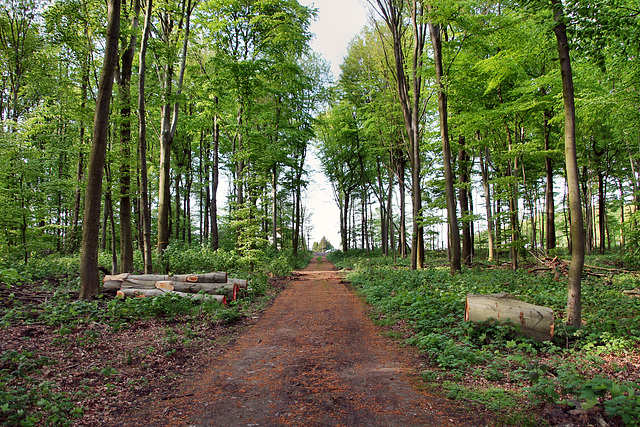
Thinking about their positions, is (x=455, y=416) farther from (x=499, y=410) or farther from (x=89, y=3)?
(x=89, y=3)

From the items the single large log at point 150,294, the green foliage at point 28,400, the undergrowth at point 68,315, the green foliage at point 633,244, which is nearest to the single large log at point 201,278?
the single large log at point 150,294

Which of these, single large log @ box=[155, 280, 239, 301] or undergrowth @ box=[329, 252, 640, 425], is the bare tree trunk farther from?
single large log @ box=[155, 280, 239, 301]

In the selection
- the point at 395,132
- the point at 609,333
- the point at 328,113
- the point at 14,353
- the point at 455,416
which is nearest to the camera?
the point at 455,416

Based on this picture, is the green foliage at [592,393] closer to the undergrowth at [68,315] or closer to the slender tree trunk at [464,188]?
the undergrowth at [68,315]

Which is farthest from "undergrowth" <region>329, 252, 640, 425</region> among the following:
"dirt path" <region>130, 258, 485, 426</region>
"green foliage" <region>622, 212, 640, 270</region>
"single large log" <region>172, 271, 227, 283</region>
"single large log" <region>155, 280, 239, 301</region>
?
"single large log" <region>172, 271, 227, 283</region>

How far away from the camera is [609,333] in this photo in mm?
4949

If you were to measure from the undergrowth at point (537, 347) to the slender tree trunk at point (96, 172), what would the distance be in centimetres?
715

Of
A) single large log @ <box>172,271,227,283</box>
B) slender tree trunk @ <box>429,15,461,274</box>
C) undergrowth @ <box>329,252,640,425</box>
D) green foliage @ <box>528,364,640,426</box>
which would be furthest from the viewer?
slender tree trunk @ <box>429,15,461,274</box>

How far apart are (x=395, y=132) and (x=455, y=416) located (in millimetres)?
17420

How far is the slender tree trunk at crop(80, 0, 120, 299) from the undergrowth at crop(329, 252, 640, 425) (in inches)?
281

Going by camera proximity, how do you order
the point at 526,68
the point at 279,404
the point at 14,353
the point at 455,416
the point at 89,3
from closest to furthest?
1. the point at 455,416
2. the point at 279,404
3. the point at 14,353
4. the point at 89,3
5. the point at 526,68

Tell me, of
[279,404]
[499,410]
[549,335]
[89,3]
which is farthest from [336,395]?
[89,3]

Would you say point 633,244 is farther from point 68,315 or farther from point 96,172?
point 96,172

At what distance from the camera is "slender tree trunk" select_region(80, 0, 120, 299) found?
7641mm
